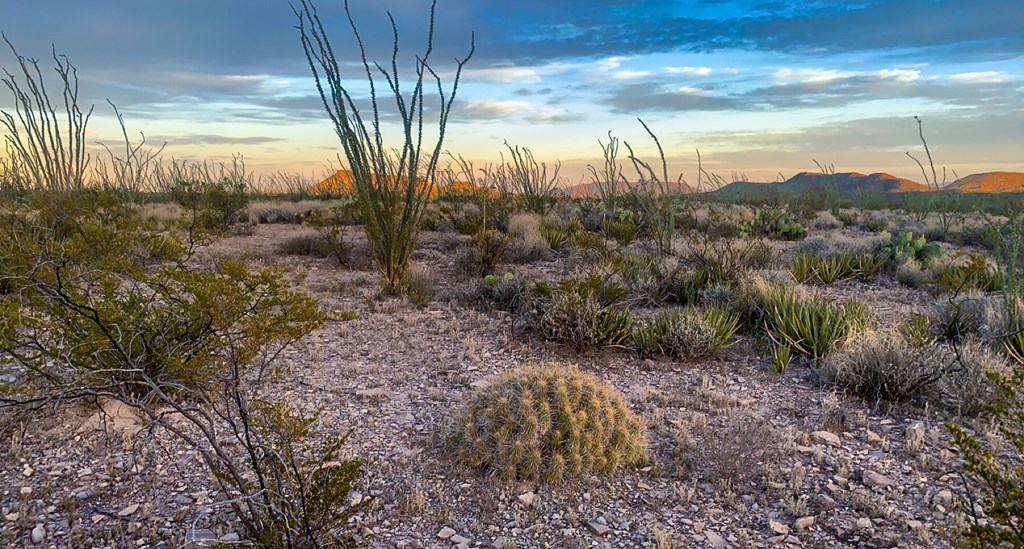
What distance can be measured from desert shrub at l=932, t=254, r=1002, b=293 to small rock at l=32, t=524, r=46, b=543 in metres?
9.11

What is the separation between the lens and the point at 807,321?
6.12 metres

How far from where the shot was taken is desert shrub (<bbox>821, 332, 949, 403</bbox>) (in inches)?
191

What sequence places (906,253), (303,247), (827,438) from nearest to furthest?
(827,438)
(906,253)
(303,247)

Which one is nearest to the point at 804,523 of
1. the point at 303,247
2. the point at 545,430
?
the point at 545,430

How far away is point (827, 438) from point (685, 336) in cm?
183

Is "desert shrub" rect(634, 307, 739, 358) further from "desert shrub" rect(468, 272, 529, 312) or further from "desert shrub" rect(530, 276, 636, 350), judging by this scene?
"desert shrub" rect(468, 272, 529, 312)

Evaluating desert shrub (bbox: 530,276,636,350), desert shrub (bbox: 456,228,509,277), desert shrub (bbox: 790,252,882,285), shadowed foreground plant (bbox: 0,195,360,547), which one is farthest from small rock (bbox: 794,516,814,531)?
desert shrub (bbox: 456,228,509,277)

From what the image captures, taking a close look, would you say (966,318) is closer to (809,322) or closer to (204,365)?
(809,322)

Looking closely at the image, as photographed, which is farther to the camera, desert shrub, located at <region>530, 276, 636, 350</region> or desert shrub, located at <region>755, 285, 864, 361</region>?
desert shrub, located at <region>530, 276, 636, 350</region>

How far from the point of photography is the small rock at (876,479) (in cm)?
373

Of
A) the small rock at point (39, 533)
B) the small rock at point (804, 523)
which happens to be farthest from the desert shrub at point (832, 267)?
the small rock at point (39, 533)

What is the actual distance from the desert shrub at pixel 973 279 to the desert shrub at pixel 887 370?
353cm

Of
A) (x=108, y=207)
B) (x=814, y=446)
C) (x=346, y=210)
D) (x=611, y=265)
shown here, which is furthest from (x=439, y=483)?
(x=108, y=207)

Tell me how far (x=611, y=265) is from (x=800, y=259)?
300cm
